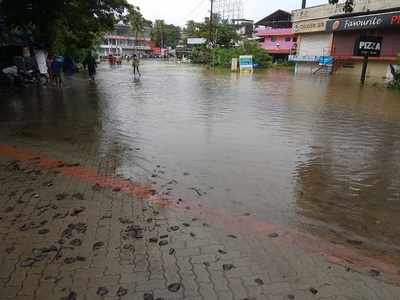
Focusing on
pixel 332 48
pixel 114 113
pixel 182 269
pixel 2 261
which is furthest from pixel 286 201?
pixel 332 48

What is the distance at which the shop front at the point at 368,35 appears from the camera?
97.4 feet

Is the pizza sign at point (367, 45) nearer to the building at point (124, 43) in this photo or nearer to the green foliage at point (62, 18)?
the green foliage at point (62, 18)

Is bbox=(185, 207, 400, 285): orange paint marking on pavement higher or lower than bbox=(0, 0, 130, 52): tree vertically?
lower

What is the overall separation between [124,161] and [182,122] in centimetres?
406

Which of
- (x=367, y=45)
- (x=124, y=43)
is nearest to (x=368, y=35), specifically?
(x=367, y=45)

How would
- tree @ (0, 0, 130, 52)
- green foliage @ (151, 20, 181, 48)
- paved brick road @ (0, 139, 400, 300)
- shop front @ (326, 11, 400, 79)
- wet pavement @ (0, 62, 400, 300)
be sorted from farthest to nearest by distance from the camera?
green foliage @ (151, 20, 181, 48), shop front @ (326, 11, 400, 79), tree @ (0, 0, 130, 52), wet pavement @ (0, 62, 400, 300), paved brick road @ (0, 139, 400, 300)

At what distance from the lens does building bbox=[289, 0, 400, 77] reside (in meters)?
31.2

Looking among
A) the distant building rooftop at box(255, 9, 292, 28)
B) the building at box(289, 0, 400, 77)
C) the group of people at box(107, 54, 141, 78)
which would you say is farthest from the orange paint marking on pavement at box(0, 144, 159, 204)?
the distant building rooftop at box(255, 9, 292, 28)

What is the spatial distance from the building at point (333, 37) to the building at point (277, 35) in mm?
12488

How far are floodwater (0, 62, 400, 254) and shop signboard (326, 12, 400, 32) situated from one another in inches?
670

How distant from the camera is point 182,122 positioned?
10.7m

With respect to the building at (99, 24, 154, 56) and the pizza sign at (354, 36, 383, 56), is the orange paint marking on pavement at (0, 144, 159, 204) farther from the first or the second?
the building at (99, 24, 154, 56)

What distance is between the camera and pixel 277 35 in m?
58.2

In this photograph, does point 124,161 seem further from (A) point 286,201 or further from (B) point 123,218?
(A) point 286,201
